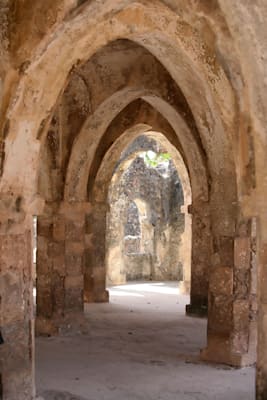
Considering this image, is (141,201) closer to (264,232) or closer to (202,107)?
(202,107)

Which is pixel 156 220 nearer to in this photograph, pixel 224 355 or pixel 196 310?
pixel 196 310

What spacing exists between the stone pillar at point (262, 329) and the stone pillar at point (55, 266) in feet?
15.1

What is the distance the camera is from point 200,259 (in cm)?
944

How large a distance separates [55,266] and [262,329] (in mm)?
4697

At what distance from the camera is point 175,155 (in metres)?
11.5

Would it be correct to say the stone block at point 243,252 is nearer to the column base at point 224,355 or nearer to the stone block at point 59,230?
the column base at point 224,355

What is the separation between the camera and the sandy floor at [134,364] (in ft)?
17.1

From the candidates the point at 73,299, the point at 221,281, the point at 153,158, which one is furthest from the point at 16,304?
the point at 153,158

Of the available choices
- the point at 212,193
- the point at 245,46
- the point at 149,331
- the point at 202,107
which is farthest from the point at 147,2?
the point at 149,331

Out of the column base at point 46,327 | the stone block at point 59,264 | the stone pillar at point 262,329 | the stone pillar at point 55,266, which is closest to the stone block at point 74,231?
the stone pillar at point 55,266

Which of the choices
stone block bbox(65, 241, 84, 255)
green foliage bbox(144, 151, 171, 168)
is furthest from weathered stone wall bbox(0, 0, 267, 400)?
green foliage bbox(144, 151, 171, 168)

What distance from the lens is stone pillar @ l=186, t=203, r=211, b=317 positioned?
929 centimetres

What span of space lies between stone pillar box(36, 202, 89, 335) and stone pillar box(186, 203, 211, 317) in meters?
2.35

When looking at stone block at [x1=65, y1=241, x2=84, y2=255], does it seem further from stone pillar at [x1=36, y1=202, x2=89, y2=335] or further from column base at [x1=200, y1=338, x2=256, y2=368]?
column base at [x1=200, y1=338, x2=256, y2=368]
